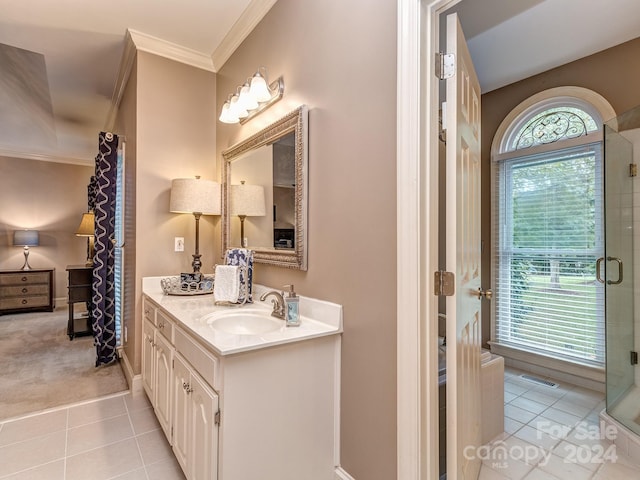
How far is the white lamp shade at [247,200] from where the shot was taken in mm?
2168

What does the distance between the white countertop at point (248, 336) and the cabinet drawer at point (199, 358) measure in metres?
0.05

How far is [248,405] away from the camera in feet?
4.10

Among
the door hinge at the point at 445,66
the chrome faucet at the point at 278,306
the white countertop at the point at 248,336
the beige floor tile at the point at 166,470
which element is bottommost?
the beige floor tile at the point at 166,470

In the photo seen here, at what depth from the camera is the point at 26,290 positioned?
5.19 m

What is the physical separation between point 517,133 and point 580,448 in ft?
8.38

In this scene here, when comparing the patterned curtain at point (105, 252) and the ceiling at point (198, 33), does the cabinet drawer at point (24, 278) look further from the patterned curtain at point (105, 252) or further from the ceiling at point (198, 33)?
the patterned curtain at point (105, 252)

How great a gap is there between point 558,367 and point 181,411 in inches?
118

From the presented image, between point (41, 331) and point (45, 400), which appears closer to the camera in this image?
point (45, 400)

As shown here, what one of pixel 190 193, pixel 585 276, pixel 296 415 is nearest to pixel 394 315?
pixel 296 415

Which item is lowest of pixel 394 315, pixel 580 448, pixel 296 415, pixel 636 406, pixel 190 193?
pixel 580 448

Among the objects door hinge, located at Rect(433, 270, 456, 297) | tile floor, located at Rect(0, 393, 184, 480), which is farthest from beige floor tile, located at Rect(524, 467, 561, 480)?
tile floor, located at Rect(0, 393, 184, 480)

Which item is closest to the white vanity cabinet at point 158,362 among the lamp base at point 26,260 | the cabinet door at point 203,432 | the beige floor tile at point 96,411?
the beige floor tile at point 96,411

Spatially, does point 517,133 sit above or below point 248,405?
above

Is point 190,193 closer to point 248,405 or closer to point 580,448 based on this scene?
point 248,405
